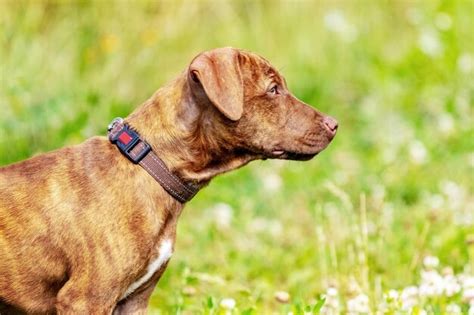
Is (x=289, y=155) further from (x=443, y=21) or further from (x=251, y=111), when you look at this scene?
(x=443, y=21)

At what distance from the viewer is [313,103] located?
10156 millimetres

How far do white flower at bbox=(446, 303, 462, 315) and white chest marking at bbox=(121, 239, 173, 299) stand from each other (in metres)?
1.44

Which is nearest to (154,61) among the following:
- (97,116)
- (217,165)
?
(97,116)

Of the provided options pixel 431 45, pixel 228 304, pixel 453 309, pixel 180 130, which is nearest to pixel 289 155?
pixel 180 130

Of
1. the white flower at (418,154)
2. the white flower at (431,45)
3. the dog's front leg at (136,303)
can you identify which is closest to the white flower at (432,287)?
the dog's front leg at (136,303)

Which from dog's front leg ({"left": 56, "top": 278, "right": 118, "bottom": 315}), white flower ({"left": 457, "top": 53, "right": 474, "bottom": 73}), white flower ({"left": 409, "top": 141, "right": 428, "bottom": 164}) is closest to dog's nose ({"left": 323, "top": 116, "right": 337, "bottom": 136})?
dog's front leg ({"left": 56, "top": 278, "right": 118, "bottom": 315})

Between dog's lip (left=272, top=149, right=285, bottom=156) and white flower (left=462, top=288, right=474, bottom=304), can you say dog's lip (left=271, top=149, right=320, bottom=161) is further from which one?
white flower (left=462, top=288, right=474, bottom=304)

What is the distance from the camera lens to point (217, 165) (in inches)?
185

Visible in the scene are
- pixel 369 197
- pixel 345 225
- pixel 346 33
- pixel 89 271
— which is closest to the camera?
pixel 89 271

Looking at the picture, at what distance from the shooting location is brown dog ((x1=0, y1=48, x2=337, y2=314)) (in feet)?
14.3

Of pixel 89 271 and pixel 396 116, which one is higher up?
pixel 396 116

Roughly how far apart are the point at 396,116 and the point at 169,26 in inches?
94.1

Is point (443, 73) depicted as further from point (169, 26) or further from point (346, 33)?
point (169, 26)

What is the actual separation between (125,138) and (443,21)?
685 cm
